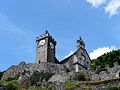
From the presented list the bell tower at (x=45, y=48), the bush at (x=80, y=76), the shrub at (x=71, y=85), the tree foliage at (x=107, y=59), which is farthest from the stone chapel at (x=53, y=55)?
→ the shrub at (x=71, y=85)

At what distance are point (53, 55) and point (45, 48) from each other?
103 inches

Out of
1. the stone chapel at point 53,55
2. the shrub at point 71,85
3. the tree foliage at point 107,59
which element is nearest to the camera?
the shrub at point 71,85

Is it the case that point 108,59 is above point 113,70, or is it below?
above

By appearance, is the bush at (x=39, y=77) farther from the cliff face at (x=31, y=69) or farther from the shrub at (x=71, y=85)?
the shrub at (x=71, y=85)

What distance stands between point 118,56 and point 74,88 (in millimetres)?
37281

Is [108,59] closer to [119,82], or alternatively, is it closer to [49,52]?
[49,52]

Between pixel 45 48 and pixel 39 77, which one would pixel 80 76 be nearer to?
pixel 39 77

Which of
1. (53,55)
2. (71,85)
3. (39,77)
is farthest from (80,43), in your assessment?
(71,85)

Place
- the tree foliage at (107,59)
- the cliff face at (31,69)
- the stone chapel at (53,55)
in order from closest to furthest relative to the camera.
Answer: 1. the cliff face at (31,69)
2. the tree foliage at (107,59)
3. the stone chapel at (53,55)

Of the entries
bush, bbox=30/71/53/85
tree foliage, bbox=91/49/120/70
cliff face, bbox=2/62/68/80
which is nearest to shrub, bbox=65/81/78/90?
bush, bbox=30/71/53/85

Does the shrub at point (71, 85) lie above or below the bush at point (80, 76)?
below

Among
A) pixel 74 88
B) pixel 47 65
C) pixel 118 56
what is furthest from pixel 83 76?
pixel 118 56

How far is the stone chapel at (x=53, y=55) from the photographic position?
95.3m

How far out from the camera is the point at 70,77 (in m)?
68.8
